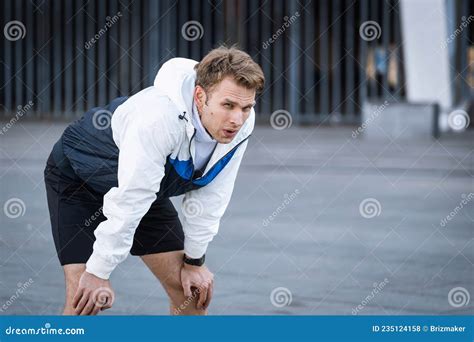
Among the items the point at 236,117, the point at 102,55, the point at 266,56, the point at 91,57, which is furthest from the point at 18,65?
the point at 236,117

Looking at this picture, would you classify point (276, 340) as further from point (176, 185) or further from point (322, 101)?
point (322, 101)

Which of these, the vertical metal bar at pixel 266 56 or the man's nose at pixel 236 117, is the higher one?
the man's nose at pixel 236 117

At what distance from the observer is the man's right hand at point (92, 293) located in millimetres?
4094

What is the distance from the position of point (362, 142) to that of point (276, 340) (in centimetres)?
1440

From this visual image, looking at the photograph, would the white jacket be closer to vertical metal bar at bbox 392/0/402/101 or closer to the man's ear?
the man's ear

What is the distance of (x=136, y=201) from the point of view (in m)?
4.00

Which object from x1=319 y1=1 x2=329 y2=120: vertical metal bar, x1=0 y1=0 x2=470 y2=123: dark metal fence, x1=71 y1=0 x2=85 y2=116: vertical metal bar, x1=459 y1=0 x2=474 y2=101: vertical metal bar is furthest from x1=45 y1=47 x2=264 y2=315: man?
x1=71 y1=0 x2=85 y2=116: vertical metal bar

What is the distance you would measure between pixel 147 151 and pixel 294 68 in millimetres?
19123

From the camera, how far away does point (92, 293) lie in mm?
4098

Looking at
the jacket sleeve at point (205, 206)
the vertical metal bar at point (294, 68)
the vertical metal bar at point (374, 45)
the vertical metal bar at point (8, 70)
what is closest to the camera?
the jacket sleeve at point (205, 206)

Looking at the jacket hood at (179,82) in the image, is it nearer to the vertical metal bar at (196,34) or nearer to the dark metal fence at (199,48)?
the dark metal fence at (199,48)

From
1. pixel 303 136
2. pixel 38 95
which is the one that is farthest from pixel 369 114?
pixel 38 95

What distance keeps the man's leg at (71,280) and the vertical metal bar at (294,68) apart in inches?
713

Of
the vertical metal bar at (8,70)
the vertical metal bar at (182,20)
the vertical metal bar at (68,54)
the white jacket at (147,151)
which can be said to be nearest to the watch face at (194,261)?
the white jacket at (147,151)
